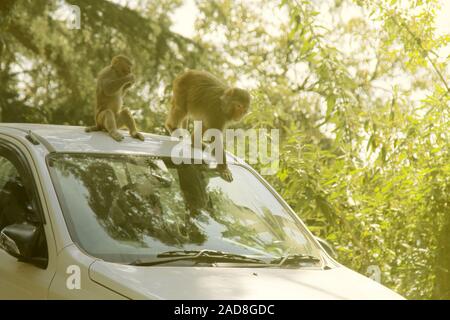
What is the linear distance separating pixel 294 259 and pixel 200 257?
63 cm

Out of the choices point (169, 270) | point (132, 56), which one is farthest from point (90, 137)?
A: point (132, 56)

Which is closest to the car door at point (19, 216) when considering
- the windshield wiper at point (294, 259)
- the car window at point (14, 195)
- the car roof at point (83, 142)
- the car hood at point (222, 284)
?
the car window at point (14, 195)

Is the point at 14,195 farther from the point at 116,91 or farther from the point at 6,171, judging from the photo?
the point at 116,91

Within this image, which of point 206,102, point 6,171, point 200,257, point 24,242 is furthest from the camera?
point 206,102

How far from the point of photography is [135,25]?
1227cm

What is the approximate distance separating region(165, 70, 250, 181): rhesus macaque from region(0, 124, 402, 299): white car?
1423 millimetres

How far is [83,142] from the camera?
4.27 m

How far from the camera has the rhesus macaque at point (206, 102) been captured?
241 inches

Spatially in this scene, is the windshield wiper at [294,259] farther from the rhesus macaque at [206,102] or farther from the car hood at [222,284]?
the rhesus macaque at [206,102]

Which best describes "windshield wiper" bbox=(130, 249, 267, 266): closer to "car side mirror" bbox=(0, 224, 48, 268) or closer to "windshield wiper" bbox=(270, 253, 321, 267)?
"windshield wiper" bbox=(270, 253, 321, 267)

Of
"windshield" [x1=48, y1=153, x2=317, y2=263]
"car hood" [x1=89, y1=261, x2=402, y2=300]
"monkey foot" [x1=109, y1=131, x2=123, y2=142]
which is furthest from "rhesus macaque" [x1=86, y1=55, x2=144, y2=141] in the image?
"car hood" [x1=89, y1=261, x2=402, y2=300]

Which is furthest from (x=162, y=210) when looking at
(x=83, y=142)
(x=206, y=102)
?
(x=206, y=102)
